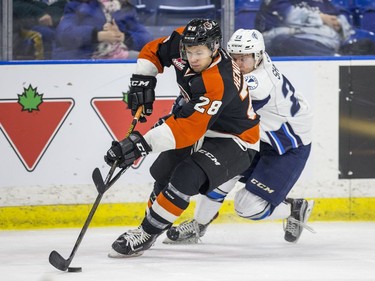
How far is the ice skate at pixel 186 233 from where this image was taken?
5.11 metres

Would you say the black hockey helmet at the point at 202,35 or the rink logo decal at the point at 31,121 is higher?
the black hockey helmet at the point at 202,35

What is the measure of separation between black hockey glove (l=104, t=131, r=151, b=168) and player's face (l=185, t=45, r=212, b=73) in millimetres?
404

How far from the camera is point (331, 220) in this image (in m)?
5.96

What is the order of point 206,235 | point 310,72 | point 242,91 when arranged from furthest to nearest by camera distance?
point 310,72, point 206,235, point 242,91

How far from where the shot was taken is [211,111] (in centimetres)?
425

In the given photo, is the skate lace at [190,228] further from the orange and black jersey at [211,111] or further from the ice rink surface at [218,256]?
the orange and black jersey at [211,111]

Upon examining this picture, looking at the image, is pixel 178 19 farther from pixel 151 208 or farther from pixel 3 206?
pixel 151 208

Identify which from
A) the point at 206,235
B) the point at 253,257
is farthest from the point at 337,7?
the point at 253,257

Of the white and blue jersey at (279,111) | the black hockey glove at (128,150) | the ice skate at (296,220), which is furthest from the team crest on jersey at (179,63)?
the ice skate at (296,220)

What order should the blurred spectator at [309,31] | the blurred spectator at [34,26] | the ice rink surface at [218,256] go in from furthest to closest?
the blurred spectator at [309,31] < the blurred spectator at [34,26] < the ice rink surface at [218,256]

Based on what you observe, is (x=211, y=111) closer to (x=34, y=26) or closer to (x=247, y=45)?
(x=247, y=45)

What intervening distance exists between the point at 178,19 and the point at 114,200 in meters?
1.15

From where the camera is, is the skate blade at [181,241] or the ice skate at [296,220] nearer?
the skate blade at [181,241]

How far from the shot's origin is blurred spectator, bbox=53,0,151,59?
596 centimetres
